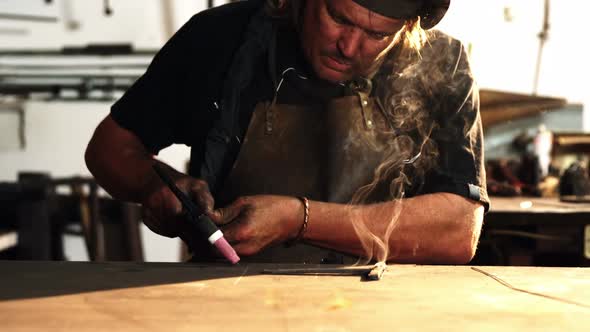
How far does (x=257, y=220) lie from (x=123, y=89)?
3663 millimetres

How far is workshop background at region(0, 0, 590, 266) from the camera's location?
355cm

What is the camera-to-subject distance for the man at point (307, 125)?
1.93 m

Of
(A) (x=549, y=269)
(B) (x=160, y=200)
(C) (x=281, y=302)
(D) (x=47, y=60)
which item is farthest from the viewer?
(D) (x=47, y=60)

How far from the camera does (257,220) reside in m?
1.72

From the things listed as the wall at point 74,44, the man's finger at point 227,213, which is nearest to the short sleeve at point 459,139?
the man's finger at point 227,213

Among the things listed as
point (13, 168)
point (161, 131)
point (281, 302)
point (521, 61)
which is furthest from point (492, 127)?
point (13, 168)

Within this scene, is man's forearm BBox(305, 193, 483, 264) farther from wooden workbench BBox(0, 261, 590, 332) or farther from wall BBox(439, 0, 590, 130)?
wall BBox(439, 0, 590, 130)

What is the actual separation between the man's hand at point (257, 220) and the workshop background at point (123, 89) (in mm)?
1518

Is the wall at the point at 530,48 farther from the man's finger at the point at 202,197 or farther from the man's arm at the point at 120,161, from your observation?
the man's finger at the point at 202,197

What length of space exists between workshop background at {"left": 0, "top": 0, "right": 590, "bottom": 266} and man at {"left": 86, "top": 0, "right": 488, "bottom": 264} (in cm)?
112

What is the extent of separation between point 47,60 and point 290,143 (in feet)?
11.9

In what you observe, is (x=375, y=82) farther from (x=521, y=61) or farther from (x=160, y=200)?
(x=521, y=61)

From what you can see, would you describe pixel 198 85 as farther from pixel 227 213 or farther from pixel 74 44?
pixel 74 44

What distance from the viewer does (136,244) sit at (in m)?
4.44
